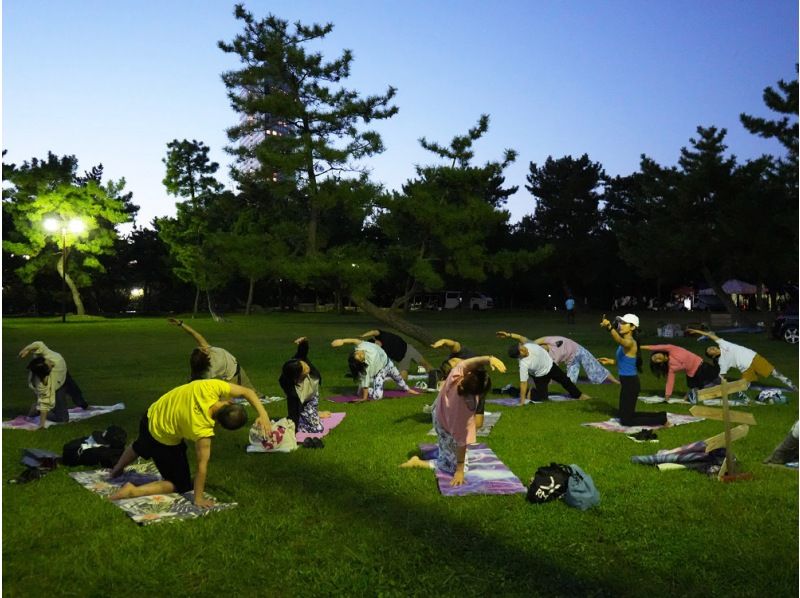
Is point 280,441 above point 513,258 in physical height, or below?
below

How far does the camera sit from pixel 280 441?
25.9 ft

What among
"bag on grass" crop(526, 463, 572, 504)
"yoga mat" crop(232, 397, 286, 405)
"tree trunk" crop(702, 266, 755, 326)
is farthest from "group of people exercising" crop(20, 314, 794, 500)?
"tree trunk" crop(702, 266, 755, 326)

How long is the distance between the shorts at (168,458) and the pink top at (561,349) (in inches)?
309

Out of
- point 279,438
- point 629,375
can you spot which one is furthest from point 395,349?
point 279,438

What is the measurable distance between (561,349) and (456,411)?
658 cm

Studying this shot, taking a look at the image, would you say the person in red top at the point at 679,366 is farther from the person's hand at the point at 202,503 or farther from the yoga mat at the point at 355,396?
the person's hand at the point at 202,503

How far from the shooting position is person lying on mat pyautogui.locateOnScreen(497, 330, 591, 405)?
11102 millimetres

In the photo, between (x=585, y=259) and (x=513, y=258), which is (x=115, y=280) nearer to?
(x=585, y=259)

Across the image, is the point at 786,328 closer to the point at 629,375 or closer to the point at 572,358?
the point at 572,358

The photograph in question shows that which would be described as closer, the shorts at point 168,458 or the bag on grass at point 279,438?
the shorts at point 168,458

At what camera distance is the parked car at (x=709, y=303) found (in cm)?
5868

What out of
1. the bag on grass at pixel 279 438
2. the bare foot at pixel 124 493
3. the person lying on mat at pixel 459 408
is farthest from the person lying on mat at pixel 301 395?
the bare foot at pixel 124 493

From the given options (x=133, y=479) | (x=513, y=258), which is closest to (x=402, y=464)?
(x=133, y=479)

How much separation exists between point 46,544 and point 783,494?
6.07 meters
